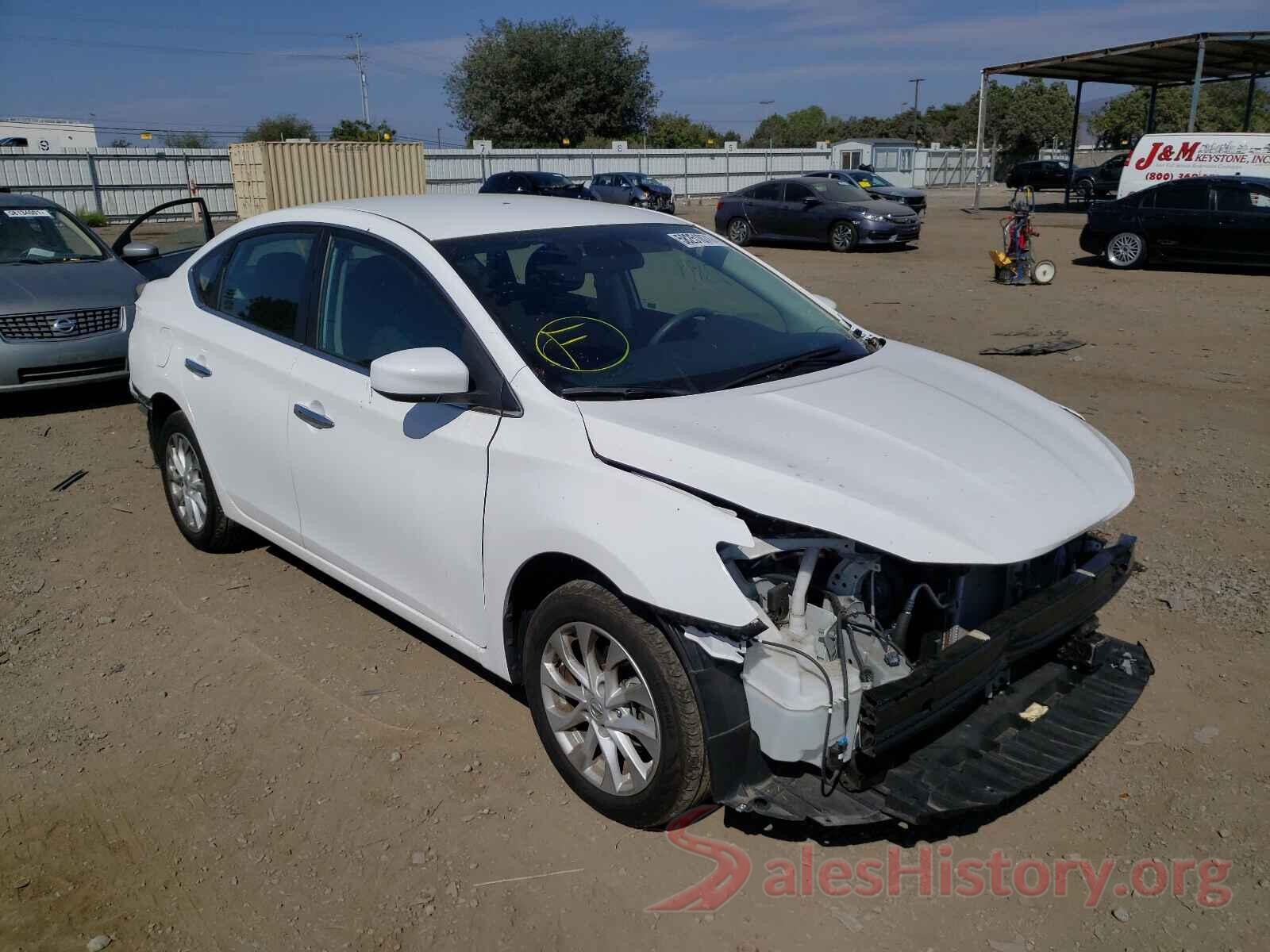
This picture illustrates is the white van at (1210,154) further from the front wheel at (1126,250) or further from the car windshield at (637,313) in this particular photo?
the car windshield at (637,313)

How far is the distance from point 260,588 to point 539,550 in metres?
2.43

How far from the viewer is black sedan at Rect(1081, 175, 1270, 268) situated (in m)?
15.8

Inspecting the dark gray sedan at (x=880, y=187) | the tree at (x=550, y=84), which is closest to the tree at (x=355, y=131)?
the tree at (x=550, y=84)

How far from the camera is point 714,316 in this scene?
3.82m

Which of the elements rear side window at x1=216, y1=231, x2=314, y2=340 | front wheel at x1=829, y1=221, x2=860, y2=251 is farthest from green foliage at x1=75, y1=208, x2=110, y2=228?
rear side window at x1=216, y1=231, x2=314, y2=340

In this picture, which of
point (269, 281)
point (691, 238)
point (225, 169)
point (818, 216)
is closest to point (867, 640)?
point (691, 238)

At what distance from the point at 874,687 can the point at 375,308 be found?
228cm

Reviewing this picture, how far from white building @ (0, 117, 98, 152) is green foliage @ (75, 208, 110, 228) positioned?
36.3ft

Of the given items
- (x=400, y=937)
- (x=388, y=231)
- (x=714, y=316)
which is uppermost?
(x=388, y=231)

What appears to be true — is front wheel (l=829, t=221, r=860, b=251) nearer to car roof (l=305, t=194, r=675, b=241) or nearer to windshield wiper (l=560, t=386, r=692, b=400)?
car roof (l=305, t=194, r=675, b=241)

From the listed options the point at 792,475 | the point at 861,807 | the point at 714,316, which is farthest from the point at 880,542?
the point at 714,316

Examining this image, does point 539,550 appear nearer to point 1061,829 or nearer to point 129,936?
point 129,936

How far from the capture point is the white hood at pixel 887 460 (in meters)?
2.63

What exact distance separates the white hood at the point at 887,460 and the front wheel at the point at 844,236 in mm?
18972
